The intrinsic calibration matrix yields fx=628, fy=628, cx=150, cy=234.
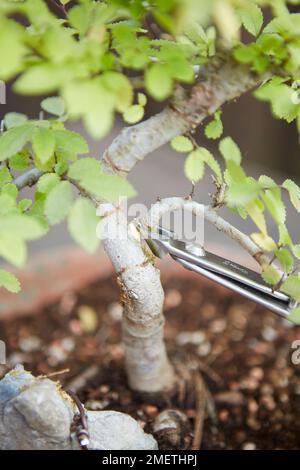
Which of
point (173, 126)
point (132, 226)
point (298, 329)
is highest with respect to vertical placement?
point (173, 126)

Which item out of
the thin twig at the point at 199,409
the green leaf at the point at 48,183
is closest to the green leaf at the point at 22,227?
the green leaf at the point at 48,183

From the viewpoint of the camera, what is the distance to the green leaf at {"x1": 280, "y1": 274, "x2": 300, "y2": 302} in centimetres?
72

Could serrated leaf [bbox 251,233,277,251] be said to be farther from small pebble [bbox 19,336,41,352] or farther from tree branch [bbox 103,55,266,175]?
small pebble [bbox 19,336,41,352]

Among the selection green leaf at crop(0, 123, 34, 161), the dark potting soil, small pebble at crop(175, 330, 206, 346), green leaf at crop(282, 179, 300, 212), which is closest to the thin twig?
the dark potting soil

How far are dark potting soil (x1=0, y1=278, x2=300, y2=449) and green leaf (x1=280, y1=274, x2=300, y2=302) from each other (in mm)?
310

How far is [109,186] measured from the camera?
60 centimetres

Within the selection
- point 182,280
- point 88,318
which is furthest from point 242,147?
point 88,318

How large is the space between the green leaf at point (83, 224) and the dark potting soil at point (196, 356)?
0.33 m

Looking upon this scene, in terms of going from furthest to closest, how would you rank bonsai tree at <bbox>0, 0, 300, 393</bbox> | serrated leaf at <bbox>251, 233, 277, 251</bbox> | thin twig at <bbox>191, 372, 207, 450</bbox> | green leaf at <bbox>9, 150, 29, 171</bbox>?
thin twig at <bbox>191, 372, 207, 450</bbox> < green leaf at <bbox>9, 150, 29, 171</bbox> < serrated leaf at <bbox>251, 233, 277, 251</bbox> < bonsai tree at <bbox>0, 0, 300, 393</bbox>

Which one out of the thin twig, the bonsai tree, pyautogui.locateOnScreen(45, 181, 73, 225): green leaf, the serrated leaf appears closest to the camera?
the bonsai tree

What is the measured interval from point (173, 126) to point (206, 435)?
514 millimetres

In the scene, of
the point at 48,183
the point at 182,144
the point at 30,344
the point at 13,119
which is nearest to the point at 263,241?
the point at 182,144

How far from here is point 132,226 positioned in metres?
0.80
